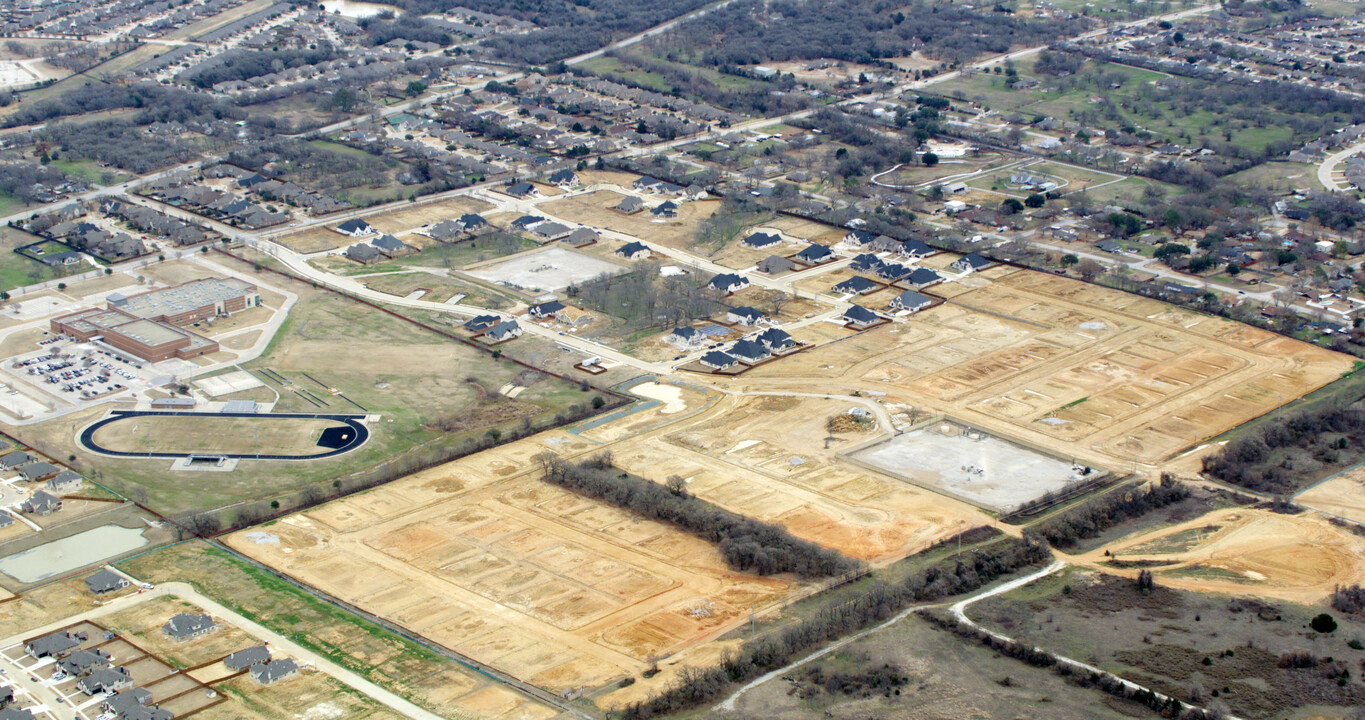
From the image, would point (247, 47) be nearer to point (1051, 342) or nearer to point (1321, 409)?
point (1051, 342)

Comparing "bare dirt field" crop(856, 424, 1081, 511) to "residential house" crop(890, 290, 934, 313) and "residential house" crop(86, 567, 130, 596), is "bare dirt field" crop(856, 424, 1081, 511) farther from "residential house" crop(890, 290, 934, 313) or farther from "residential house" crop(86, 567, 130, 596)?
"residential house" crop(86, 567, 130, 596)

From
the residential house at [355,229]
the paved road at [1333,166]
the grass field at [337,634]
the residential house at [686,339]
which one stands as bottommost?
the grass field at [337,634]

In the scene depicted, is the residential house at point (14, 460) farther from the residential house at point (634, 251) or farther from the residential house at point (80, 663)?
the residential house at point (634, 251)

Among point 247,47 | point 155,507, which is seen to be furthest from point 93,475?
point 247,47

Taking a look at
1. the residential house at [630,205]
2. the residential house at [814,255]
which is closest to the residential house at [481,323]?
the residential house at [814,255]

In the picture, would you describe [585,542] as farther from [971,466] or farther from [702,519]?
[971,466]
